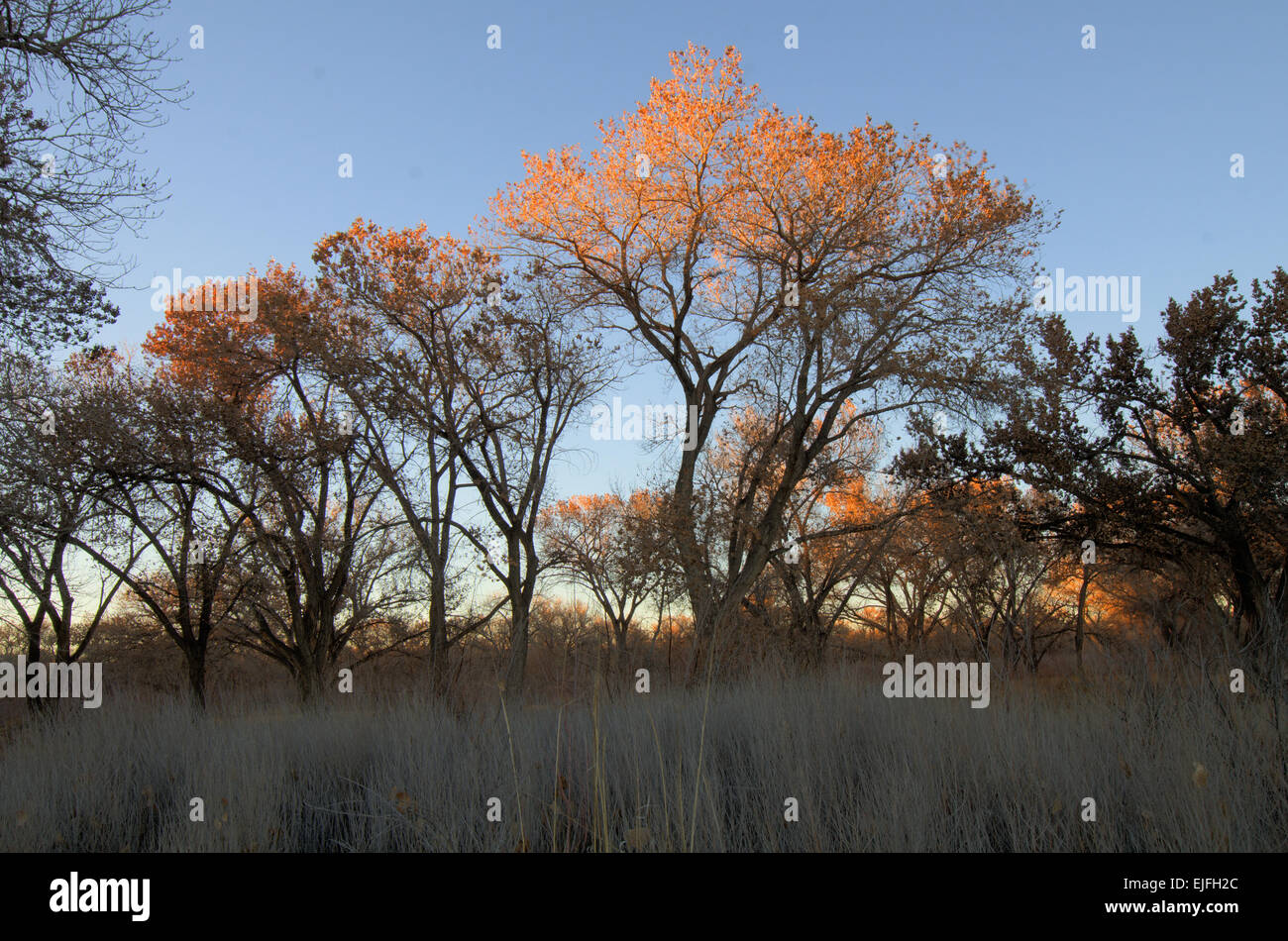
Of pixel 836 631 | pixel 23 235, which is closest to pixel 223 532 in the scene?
pixel 23 235

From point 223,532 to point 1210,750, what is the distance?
21894 millimetres

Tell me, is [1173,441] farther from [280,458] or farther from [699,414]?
[280,458]

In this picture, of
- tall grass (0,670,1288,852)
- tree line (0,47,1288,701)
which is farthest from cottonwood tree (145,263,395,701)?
tall grass (0,670,1288,852)

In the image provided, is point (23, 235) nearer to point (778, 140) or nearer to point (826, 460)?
point (778, 140)

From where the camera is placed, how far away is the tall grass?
489cm

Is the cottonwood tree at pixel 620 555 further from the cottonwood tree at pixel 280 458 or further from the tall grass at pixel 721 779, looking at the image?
the tall grass at pixel 721 779

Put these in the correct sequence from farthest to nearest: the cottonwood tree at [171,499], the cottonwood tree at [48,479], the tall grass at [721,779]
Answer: the cottonwood tree at [171,499] → the cottonwood tree at [48,479] → the tall grass at [721,779]

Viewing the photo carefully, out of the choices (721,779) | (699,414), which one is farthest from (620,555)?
(721,779)

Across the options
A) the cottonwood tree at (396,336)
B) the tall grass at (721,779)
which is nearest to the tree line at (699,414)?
the cottonwood tree at (396,336)

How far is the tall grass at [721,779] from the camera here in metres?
4.89

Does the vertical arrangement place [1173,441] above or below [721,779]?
above

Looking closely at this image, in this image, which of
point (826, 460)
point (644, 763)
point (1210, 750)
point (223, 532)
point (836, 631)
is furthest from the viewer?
point (836, 631)

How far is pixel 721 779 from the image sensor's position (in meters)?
6.47
